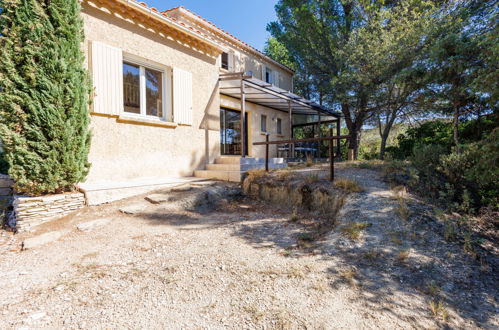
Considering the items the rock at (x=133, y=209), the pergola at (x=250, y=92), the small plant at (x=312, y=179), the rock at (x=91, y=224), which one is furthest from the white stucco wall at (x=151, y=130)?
the small plant at (x=312, y=179)

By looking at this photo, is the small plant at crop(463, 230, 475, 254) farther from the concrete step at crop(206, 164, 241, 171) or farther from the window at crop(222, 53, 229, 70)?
the window at crop(222, 53, 229, 70)

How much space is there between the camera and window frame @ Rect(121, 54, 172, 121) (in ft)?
19.2

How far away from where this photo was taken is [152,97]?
6391mm

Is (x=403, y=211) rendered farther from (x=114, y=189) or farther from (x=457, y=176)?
(x=114, y=189)

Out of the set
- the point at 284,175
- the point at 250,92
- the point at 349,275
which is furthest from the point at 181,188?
the point at 250,92

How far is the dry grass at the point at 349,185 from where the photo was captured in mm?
4161

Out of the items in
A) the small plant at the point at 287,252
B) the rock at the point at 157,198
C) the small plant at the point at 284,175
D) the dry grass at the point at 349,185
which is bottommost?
the small plant at the point at 287,252

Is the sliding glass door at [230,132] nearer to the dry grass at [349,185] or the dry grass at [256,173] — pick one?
the dry grass at [256,173]

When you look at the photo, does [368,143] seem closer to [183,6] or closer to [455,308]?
[183,6]

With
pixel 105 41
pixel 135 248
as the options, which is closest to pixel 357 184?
pixel 135 248

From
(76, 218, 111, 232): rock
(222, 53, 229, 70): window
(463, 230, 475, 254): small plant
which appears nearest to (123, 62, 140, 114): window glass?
(76, 218, 111, 232): rock

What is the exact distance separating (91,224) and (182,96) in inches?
163

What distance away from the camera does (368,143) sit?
1839cm

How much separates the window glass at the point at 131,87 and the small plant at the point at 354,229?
5.46 metres
